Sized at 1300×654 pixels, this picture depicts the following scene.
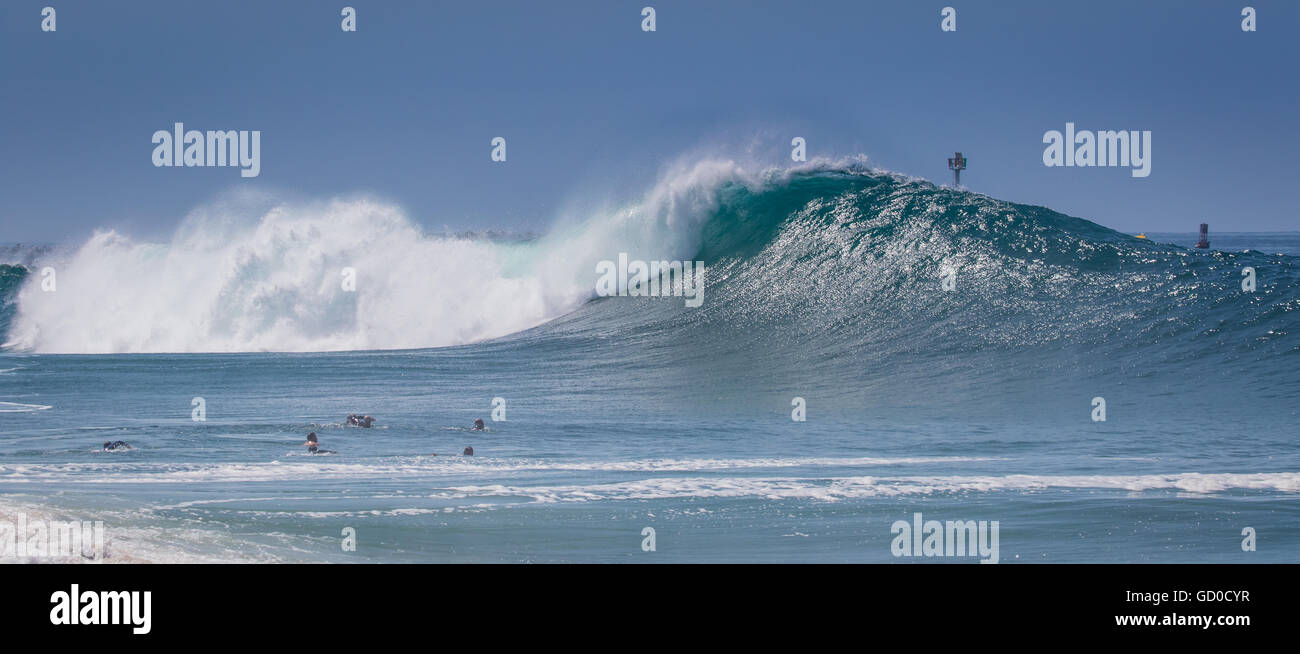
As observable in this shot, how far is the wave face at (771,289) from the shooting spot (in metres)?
18.0

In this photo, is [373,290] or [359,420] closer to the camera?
[359,420]

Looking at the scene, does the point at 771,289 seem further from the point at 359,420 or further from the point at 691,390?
the point at 359,420

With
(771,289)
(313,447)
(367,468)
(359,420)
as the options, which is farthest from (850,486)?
(771,289)

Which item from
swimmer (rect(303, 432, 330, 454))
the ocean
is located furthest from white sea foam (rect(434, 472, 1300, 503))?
swimmer (rect(303, 432, 330, 454))

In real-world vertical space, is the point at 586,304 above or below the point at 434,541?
above

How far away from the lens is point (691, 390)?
16.4 meters

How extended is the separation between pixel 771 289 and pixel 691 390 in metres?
6.47

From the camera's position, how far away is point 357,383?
60.4 feet

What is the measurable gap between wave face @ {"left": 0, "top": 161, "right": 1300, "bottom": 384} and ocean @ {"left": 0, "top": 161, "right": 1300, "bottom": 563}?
0.28 ft

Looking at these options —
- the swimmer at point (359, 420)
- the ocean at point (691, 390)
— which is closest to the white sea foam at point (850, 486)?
the ocean at point (691, 390)

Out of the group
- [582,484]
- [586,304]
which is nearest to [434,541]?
[582,484]
